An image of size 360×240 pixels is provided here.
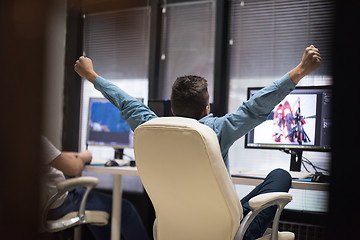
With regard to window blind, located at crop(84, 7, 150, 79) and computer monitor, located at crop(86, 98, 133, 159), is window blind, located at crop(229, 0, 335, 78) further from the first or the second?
computer monitor, located at crop(86, 98, 133, 159)

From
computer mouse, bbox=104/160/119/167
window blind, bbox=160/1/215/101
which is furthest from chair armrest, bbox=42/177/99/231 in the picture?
window blind, bbox=160/1/215/101

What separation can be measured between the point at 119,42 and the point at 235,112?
246 centimetres

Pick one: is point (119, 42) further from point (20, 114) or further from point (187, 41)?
point (20, 114)

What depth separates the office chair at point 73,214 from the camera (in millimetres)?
2316

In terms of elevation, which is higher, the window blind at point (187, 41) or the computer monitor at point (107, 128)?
the window blind at point (187, 41)

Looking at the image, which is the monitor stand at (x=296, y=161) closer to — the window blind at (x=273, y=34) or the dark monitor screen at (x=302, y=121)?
the dark monitor screen at (x=302, y=121)

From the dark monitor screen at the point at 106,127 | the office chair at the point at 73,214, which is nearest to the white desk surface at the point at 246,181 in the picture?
the office chair at the point at 73,214

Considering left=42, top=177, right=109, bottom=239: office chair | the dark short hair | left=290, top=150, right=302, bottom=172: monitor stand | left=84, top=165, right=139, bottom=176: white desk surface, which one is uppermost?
the dark short hair

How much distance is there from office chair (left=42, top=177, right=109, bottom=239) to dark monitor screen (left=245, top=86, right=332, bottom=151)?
1156mm

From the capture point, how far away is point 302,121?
8.17 ft

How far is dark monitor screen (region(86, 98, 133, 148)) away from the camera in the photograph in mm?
3260

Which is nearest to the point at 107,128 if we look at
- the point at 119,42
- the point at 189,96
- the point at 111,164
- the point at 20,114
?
the point at 111,164

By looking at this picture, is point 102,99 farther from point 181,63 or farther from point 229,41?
point 229,41

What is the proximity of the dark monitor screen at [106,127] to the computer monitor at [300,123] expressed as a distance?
119 cm
